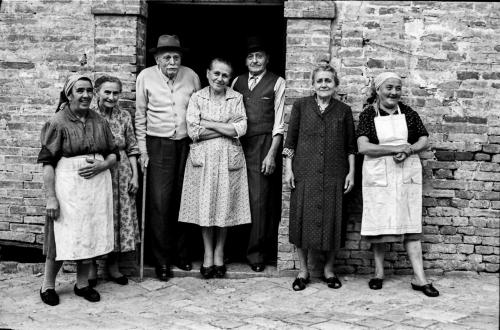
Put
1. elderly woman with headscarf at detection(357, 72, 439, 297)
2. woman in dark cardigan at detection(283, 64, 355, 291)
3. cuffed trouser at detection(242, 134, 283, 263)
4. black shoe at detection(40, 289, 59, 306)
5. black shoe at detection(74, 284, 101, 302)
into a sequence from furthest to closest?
cuffed trouser at detection(242, 134, 283, 263) < woman in dark cardigan at detection(283, 64, 355, 291) < elderly woman with headscarf at detection(357, 72, 439, 297) < black shoe at detection(74, 284, 101, 302) < black shoe at detection(40, 289, 59, 306)

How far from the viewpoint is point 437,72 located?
6.52 meters

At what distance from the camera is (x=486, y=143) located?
6551 mm

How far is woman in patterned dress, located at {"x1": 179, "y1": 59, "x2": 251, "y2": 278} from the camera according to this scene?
644cm

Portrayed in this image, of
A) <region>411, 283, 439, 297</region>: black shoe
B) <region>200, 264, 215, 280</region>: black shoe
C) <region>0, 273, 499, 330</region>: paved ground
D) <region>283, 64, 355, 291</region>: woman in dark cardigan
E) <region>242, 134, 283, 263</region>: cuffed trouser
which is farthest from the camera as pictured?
<region>242, 134, 283, 263</region>: cuffed trouser

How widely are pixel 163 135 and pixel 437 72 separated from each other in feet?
8.68

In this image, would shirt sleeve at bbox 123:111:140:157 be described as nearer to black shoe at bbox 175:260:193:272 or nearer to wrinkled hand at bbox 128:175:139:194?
wrinkled hand at bbox 128:175:139:194

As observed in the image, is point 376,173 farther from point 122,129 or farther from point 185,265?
point 122,129

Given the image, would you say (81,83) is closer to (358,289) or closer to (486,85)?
(358,289)

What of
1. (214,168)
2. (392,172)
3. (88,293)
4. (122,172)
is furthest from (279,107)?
(88,293)

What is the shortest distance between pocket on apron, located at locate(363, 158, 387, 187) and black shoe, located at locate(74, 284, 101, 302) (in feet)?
8.35

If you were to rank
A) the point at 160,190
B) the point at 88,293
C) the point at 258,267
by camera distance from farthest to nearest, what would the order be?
the point at 258,267 < the point at 160,190 < the point at 88,293

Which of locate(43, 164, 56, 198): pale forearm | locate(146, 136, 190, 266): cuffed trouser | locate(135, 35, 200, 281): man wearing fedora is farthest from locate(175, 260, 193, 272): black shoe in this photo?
locate(43, 164, 56, 198): pale forearm

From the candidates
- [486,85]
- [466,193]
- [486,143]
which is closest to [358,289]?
[466,193]

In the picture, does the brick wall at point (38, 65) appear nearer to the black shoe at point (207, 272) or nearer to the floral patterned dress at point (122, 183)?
the floral patterned dress at point (122, 183)
